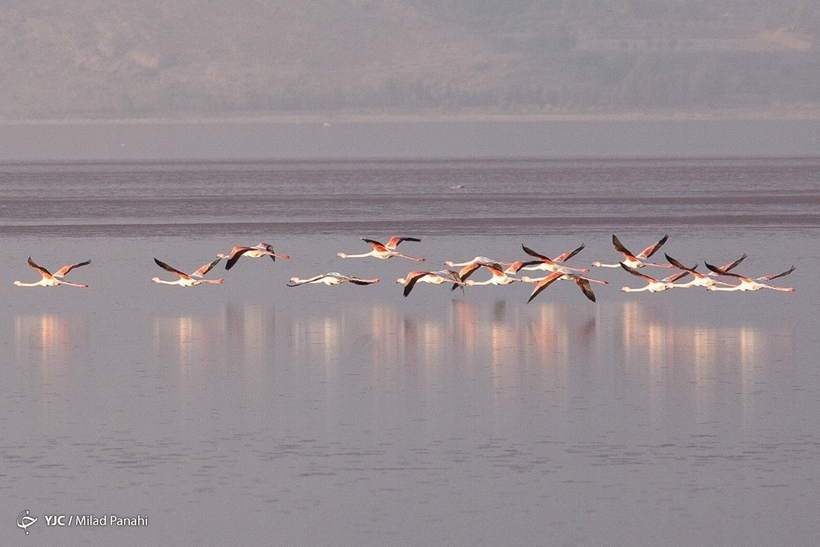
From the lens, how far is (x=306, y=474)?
52.4ft

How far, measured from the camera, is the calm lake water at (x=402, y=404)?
14625mm

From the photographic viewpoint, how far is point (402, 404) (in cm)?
1919

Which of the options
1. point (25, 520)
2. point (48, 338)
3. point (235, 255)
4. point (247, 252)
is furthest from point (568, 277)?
point (25, 520)

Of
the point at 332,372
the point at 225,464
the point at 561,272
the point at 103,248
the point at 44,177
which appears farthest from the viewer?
the point at 44,177

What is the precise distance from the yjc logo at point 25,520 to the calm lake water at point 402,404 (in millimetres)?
108

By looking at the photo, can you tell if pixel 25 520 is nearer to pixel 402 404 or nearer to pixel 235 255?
pixel 402 404

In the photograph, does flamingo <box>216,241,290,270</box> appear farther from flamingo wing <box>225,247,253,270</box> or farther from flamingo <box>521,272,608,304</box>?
flamingo <box>521,272,608,304</box>

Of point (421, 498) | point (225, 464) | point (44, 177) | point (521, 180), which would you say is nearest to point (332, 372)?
point (225, 464)

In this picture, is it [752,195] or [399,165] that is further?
[399,165]

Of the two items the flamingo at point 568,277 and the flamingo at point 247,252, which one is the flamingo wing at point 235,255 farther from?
the flamingo at point 568,277

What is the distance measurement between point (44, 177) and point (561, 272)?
6135cm

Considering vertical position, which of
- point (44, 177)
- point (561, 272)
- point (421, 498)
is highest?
point (44, 177)

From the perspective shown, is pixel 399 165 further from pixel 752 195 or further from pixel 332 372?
pixel 332 372

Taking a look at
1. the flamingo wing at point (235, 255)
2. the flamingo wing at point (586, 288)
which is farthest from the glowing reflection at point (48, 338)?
the flamingo wing at point (586, 288)
